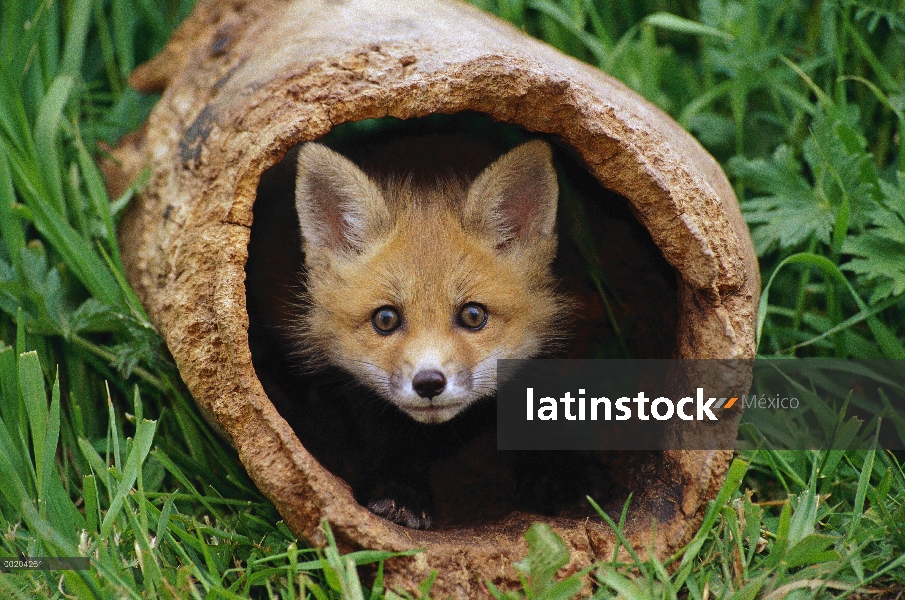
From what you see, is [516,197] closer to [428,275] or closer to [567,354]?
[428,275]

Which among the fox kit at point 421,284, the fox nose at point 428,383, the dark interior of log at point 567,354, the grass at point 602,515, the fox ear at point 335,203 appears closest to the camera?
the grass at point 602,515

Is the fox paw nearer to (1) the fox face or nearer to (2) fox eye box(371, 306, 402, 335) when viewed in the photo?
(1) the fox face

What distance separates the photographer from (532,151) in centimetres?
322

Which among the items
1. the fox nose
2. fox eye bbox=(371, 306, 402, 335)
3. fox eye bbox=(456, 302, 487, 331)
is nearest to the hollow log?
the fox nose

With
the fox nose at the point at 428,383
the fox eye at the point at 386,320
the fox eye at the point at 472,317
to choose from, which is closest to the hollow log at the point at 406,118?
the fox nose at the point at 428,383

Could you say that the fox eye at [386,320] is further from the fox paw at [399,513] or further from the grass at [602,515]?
the grass at [602,515]

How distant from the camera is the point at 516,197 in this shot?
11.2 feet

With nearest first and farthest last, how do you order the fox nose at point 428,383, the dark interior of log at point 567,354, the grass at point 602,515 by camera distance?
1. the grass at point 602,515
2. the fox nose at point 428,383
3. the dark interior of log at point 567,354

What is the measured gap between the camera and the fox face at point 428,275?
125 inches

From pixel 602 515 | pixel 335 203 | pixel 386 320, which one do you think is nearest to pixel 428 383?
pixel 386 320

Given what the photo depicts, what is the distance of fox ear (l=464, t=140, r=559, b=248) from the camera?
10.7 ft

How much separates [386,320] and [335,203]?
537 mm

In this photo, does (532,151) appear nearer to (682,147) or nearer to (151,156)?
(682,147)

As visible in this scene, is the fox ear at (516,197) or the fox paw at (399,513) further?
the fox ear at (516,197)
